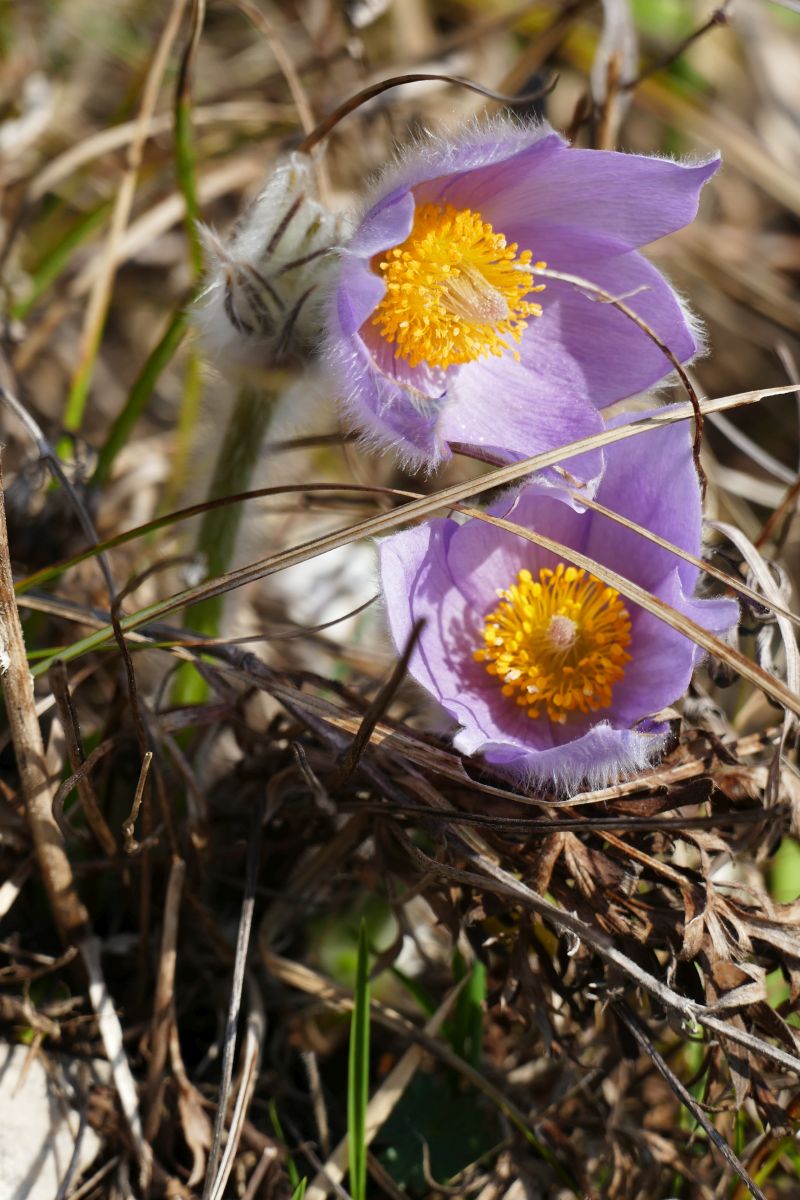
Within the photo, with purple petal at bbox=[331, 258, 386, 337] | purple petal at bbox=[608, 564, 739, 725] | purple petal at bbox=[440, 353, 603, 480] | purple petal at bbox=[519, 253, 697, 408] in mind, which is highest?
purple petal at bbox=[331, 258, 386, 337]

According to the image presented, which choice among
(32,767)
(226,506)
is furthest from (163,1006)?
(226,506)

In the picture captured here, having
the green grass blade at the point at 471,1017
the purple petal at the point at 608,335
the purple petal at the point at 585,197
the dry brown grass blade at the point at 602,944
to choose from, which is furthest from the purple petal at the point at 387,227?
the green grass blade at the point at 471,1017

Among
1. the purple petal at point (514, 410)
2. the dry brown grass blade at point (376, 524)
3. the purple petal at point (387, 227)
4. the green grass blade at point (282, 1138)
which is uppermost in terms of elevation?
the purple petal at point (387, 227)

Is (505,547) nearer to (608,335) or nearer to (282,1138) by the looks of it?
(608,335)

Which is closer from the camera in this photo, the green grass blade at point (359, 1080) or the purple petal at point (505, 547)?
the green grass blade at point (359, 1080)

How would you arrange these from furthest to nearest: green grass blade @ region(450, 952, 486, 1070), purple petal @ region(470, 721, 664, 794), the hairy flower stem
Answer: the hairy flower stem
green grass blade @ region(450, 952, 486, 1070)
purple petal @ region(470, 721, 664, 794)

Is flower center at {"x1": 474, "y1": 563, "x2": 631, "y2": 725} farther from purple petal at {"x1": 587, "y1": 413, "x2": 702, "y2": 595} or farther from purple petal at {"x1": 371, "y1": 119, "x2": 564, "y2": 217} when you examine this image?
purple petal at {"x1": 371, "y1": 119, "x2": 564, "y2": 217}

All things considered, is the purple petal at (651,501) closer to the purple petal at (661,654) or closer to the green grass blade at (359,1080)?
the purple petal at (661,654)

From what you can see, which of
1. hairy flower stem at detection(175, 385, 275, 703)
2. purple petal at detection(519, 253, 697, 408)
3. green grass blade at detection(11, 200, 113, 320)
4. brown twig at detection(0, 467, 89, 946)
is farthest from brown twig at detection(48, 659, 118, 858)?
green grass blade at detection(11, 200, 113, 320)
